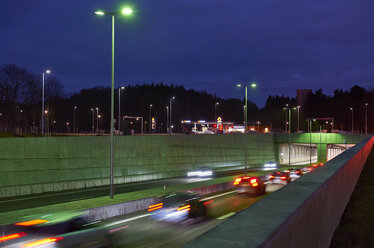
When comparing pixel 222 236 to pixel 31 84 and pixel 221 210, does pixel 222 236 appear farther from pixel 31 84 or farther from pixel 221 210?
pixel 31 84

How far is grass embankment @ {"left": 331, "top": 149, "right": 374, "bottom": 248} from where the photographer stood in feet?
25.0

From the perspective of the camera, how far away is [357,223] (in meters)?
9.22

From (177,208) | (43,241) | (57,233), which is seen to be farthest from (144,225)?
(43,241)

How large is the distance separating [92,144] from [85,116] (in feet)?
313

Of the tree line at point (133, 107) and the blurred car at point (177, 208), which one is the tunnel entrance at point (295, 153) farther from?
the blurred car at point (177, 208)

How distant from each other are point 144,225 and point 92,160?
22.5 meters

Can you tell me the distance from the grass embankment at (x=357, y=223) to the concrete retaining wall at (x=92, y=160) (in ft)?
87.0

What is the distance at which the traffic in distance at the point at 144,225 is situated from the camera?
9.25m

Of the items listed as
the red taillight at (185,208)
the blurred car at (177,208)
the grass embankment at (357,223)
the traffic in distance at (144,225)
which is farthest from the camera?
the red taillight at (185,208)

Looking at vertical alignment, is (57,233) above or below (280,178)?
above

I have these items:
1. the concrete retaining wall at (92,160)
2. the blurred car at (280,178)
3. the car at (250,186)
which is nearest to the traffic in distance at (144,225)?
the car at (250,186)

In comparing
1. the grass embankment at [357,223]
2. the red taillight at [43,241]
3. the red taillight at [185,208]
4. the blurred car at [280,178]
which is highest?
the grass embankment at [357,223]

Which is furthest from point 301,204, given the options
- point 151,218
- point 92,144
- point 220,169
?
point 220,169

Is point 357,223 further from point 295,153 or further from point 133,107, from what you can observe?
point 133,107
